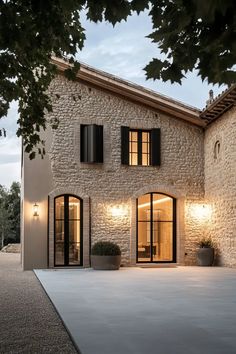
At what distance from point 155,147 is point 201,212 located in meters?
2.80

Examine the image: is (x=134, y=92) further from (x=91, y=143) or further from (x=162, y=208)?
(x=162, y=208)

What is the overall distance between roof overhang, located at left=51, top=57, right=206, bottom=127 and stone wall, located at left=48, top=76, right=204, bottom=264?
23 centimetres

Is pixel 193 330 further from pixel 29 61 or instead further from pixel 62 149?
pixel 62 149

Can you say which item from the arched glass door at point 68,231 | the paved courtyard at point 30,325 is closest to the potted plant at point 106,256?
the arched glass door at point 68,231

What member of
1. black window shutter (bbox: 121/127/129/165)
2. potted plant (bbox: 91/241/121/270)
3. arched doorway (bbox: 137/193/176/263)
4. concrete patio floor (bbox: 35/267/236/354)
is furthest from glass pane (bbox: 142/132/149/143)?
concrete patio floor (bbox: 35/267/236/354)

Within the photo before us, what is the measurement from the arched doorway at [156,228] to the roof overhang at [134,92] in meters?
2.95

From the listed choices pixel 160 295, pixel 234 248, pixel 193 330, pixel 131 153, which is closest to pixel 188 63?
pixel 193 330

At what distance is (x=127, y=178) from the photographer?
17.9m

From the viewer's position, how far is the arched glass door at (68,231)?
17.2 meters

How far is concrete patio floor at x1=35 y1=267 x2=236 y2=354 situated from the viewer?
5973 mm

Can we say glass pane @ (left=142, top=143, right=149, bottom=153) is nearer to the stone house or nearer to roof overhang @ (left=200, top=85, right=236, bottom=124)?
the stone house

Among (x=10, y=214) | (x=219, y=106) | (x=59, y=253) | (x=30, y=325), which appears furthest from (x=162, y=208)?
(x=10, y=214)

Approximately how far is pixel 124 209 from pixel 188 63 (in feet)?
47.3

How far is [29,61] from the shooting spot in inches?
272
